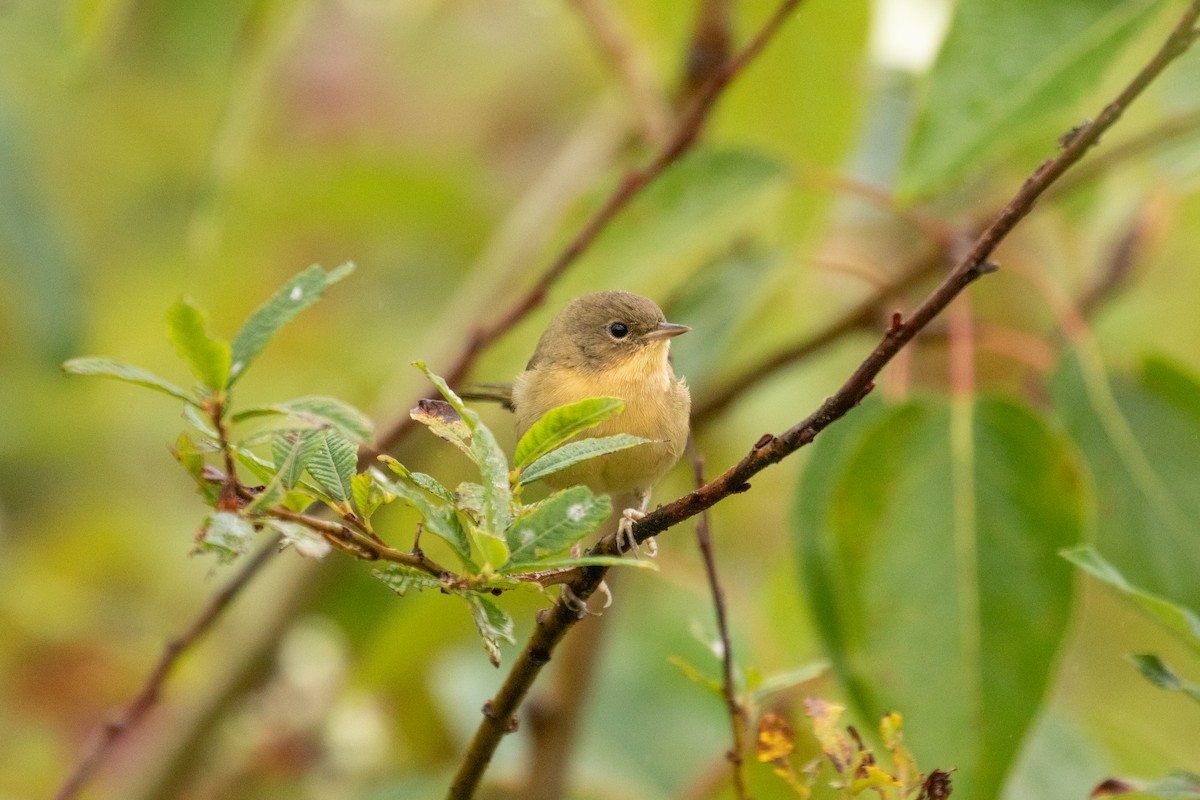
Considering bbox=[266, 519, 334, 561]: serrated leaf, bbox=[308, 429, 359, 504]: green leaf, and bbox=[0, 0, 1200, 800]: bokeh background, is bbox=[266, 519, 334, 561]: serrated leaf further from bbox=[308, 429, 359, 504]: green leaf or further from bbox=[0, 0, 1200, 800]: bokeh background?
bbox=[0, 0, 1200, 800]: bokeh background

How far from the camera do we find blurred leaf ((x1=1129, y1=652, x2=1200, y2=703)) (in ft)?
4.92

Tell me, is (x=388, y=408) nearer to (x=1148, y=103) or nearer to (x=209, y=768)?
(x=209, y=768)

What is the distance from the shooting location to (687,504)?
3.94 ft

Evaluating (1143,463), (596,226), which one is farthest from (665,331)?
(1143,463)

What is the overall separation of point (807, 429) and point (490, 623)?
34 cm

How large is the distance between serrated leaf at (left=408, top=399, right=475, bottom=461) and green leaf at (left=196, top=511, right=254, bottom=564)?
24 cm

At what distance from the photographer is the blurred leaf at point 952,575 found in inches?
84.0

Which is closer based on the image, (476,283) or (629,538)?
(629,538)

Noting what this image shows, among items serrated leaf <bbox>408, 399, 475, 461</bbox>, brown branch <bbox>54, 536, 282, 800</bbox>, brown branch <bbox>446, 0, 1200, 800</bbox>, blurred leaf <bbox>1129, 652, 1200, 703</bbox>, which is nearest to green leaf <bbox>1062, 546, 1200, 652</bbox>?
blurred leaf <bbox>1129, 652, 1200, 703</bbox>

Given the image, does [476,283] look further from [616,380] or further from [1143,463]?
[1143,463]

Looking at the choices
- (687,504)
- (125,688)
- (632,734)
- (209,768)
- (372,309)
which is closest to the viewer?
(687,504)

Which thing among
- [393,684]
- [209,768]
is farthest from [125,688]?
[393,684]

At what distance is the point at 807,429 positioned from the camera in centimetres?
114

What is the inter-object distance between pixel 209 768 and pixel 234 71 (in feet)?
5.47
